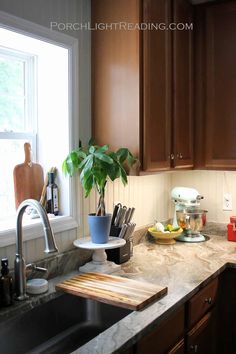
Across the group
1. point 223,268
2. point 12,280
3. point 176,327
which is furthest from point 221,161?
point 12,280

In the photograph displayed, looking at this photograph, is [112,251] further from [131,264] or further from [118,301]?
[118,301]

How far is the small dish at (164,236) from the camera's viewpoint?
2484 millimetres

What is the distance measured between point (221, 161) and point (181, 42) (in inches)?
30.7

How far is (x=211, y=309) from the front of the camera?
2.01 meters

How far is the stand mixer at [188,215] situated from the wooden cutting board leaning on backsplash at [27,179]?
104 cm

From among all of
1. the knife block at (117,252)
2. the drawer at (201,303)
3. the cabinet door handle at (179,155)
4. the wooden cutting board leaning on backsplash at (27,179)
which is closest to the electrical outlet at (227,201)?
A: the cabinet door handle at (179,155)

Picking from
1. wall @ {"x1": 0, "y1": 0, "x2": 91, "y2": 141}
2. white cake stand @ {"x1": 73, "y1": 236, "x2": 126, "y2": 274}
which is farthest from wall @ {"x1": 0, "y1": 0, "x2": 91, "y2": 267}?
white cake stand @ {"x1": 73, "y1": 236, "x2": 126, "y2": 274}

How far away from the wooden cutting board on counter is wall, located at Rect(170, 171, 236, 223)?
128 centimetres

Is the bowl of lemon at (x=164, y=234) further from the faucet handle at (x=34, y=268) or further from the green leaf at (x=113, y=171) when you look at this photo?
the faucet handle at (x=34, y=268)

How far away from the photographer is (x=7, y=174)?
6.29ft

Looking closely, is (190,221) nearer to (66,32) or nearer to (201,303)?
(201,303)

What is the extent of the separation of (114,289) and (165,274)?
35 cm

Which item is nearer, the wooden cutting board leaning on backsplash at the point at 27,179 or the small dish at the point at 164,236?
the wooden cutting board leaning on backsplash at the point at 27,179

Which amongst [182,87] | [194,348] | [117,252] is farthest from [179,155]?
[194,348]
